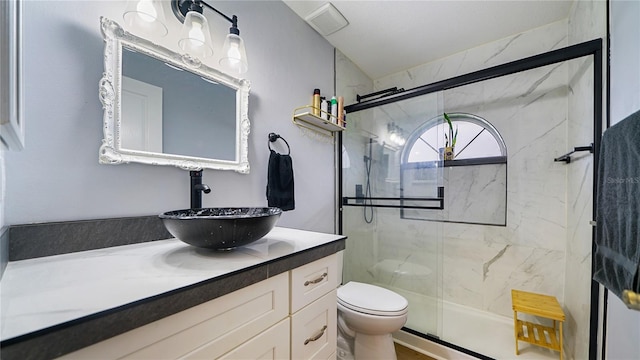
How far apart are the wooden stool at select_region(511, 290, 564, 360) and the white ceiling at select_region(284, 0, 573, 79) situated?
6.79 ft

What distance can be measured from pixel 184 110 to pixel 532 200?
2.53 meters

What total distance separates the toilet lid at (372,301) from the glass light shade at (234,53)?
1.46 metres

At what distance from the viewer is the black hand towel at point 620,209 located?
2.24 ft

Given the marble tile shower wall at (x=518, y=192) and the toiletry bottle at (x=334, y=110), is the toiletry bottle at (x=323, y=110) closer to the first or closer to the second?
the toiletry bottle at (x=334, y=110)

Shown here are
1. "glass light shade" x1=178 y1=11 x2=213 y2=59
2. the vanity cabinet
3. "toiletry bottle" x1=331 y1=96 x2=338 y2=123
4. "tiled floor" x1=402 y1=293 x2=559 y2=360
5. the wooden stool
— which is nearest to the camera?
the vanity cabinet

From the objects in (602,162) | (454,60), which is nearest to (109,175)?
(602,162)

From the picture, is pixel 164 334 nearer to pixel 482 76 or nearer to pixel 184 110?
pixel 184 110

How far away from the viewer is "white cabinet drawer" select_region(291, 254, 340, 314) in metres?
0.81


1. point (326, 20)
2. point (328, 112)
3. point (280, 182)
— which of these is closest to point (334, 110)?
point (328, 112)

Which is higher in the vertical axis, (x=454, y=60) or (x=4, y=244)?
(x=454, y=60)

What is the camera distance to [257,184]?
1426 millimetres

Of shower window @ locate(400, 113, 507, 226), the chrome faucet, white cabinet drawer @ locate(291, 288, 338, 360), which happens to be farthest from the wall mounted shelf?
white cabinet drawer @ locate(291, 288, 338, 360)

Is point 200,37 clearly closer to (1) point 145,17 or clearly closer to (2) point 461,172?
(1) point 145,17

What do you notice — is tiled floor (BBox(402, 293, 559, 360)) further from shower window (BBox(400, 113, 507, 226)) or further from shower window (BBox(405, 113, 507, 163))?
shower window (BBox(405, 113, 507, 163))
